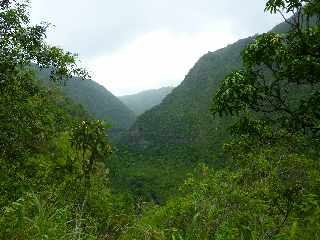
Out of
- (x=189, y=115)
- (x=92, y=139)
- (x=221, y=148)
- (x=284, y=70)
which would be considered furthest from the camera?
(x=189, y=115)

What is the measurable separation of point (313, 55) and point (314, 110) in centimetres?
91

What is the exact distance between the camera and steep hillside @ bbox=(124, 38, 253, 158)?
5231 inches

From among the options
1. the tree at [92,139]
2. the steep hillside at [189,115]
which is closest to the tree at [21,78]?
the tree at [92,139]

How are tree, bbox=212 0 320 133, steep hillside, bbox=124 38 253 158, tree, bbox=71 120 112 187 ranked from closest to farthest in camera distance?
tree, bbox=71 120 112 187
tree, bbox=212 0 320 133
steep hillside, bbox=124 38 253 158

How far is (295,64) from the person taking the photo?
7.50 metres

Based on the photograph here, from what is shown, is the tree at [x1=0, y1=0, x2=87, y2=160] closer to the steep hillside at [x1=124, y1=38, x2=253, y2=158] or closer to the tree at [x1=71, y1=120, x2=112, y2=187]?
the tree at [x1=71, y1=120, x2=112, y2=187]

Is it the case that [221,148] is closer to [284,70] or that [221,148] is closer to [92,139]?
[284,70]

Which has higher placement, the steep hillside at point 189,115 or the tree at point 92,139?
the tree at point 92,139

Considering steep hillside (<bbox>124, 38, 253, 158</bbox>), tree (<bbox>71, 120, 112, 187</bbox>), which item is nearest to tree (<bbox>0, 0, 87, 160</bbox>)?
tree (<bbox>71, 120, 112, 187</bbox>)

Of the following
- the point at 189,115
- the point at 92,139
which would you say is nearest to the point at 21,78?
the point at 92,139

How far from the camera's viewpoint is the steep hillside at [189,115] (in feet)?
436

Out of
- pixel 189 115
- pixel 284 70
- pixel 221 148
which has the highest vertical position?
pixel 284 70

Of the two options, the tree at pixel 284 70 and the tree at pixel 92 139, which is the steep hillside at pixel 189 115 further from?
the tree at pixel 92 139

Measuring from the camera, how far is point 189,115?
146875mm
